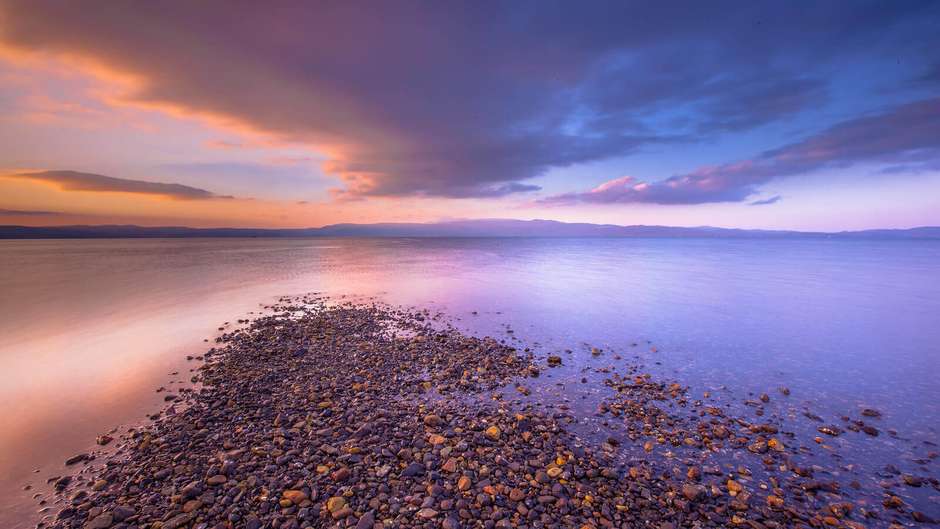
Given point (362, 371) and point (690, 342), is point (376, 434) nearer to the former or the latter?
point (362, 371)

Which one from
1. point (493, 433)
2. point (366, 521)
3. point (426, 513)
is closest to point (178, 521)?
point (366, 521)

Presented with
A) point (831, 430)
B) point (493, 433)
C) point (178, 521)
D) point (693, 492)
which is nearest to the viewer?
point (178, 521)

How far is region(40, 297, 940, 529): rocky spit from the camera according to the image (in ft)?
17.5

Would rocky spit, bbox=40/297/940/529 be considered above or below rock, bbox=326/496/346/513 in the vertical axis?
below

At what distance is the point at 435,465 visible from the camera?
6367 mm

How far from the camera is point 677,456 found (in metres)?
6.94

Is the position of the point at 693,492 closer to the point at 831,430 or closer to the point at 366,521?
the point at 366,521

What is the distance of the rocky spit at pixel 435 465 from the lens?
5348 millimetres

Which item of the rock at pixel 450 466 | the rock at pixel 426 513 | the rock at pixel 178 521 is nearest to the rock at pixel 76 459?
the rock at pixel 178 521

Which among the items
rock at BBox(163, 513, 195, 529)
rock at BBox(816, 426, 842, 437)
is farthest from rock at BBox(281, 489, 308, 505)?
rock at BBox(816, 426, 842, 437)

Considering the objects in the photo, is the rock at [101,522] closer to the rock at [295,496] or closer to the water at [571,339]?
the water at [571,339]

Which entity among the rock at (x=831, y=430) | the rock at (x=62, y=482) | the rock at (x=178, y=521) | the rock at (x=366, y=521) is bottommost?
the rock at (x=62, y=482)

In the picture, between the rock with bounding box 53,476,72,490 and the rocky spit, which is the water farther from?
the rocky spit

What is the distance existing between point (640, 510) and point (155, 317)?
23.5m
